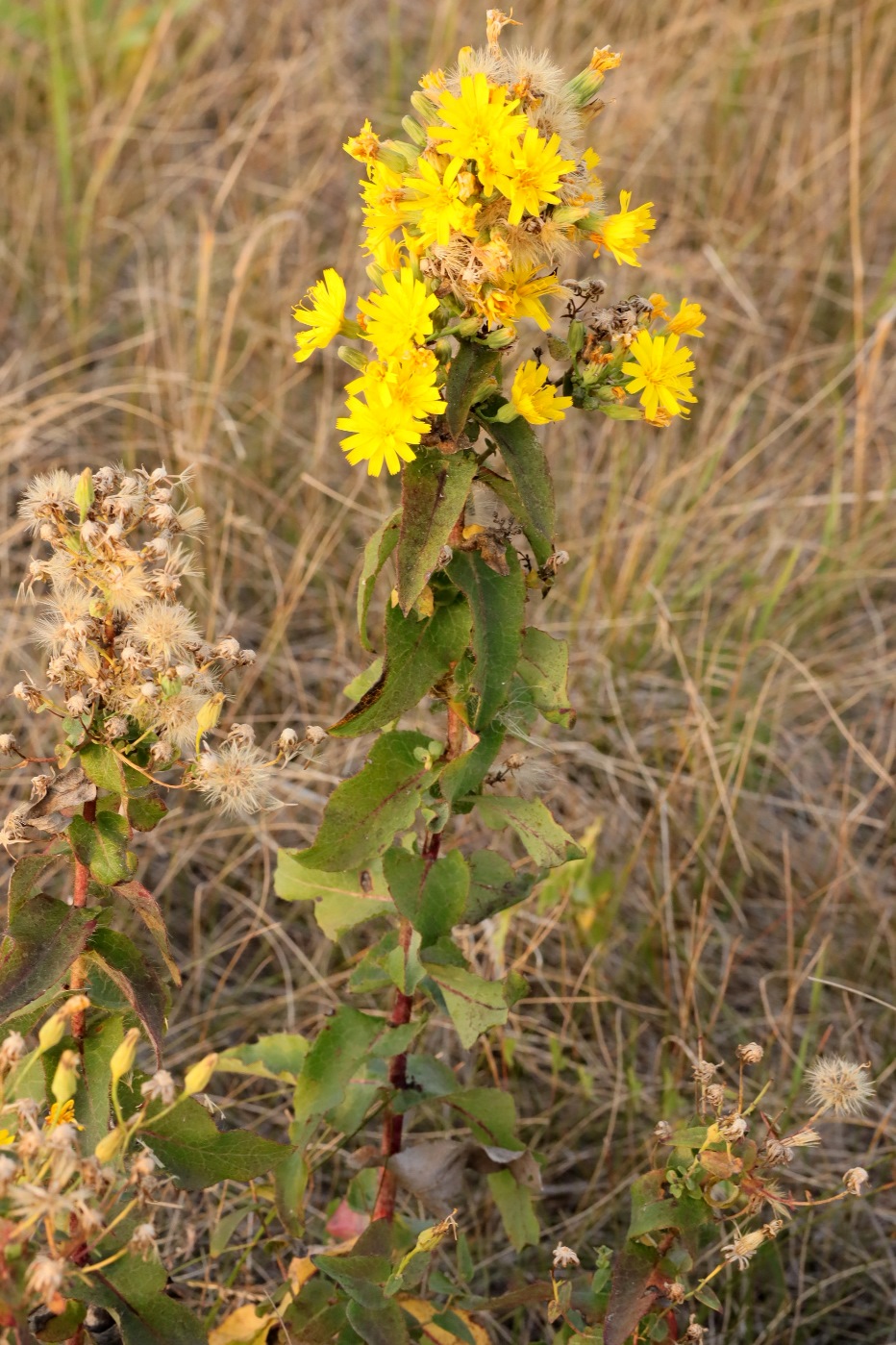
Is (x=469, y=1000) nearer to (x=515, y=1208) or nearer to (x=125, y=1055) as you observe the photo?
(x=515, y=1208)

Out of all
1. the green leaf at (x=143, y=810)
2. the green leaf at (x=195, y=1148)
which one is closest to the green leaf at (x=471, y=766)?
the green leaf at (x=143, y=810)

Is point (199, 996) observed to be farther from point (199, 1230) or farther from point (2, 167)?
point (2, 167)

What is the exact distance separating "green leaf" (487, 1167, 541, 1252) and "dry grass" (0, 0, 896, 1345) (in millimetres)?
373

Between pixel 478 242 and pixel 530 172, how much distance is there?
80 mm

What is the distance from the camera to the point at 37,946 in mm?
1274

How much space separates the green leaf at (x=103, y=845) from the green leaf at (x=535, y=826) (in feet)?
1.32

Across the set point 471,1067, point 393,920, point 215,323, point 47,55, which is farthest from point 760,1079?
point 47,55

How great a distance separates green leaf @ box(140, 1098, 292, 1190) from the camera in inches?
50.3

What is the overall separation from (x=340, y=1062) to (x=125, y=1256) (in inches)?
14.9

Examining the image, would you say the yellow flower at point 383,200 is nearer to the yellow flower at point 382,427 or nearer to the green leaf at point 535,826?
the yellow flower at point 382,427

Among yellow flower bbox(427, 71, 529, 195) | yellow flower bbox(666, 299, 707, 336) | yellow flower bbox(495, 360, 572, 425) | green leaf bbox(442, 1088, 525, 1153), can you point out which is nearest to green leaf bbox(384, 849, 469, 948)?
green leaf bbox(442, 1088, 525, 1153)

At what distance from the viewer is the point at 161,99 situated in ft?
13.1

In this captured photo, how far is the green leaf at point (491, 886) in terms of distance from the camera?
61.1 inches

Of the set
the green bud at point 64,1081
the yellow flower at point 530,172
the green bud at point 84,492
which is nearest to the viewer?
the green bud at point 64,1081
